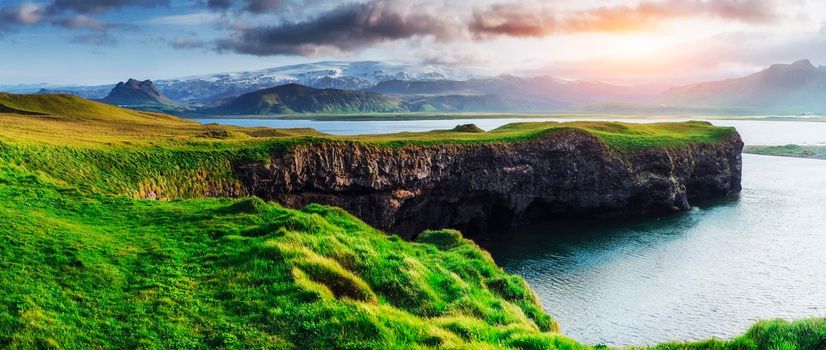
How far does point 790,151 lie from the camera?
170 metres

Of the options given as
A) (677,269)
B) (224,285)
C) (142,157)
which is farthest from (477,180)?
(224,285)

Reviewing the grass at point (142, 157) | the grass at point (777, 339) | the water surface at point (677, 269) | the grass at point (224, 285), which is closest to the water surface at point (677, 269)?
the water surface at point (677, 269)

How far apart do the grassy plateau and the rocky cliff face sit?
27.2 meters

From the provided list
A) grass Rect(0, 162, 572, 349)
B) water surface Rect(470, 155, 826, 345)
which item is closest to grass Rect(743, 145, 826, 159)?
water surface Rect(470, 155, 826, 345)

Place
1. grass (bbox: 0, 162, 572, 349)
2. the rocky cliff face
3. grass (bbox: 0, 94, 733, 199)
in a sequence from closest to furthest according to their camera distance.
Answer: grass (bbox: 0, 162, 572, 349), grass (bbox: 0, 94, 733, 199), the rocky cliff face

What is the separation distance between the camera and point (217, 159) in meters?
53.8

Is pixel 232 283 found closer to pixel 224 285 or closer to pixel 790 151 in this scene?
pixel 224 285

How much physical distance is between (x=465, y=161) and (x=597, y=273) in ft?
95.5

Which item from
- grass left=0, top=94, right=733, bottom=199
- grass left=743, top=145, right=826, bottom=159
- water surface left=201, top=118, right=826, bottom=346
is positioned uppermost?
grass left=0, top=94, right=733, bottom=199

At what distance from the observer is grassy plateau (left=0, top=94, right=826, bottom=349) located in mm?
13992

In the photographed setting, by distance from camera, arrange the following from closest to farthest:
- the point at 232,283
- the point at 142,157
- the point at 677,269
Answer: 1. the point at 232,283
2. the point at 142,157
3. the point at 677,269

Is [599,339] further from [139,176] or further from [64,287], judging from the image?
[139,176]

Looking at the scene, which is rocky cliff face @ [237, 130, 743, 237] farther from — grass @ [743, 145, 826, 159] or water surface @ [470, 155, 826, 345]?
grass @ [743, 145, 826, 159]

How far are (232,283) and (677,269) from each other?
153 ft
